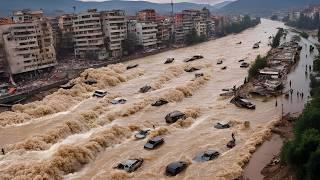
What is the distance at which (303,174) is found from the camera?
15.3 m

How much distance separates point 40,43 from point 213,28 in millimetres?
62325

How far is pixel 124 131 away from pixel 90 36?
3730 cm

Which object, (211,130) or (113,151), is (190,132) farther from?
(113,151)

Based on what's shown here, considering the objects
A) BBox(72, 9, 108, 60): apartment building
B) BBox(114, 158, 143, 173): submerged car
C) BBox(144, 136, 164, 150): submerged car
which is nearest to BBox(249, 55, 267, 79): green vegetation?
BBox(144, 136, 164, 150): submerged car

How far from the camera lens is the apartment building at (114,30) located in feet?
199

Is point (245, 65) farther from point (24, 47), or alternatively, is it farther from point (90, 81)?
point (24, 47)

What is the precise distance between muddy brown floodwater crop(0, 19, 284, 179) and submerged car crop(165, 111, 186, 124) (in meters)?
0.42

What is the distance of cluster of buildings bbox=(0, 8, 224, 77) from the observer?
44.8m

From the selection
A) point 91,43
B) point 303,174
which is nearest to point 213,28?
point 91,43

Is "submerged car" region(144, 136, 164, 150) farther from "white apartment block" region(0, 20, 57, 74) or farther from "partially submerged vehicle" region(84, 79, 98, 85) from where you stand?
"white apartment block" region(0, 20, 57, 74)

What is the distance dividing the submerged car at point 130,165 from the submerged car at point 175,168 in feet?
5.35

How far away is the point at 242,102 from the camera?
97.5 feet

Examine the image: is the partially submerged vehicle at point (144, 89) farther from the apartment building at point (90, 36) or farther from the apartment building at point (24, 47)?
the apartment building at point (90, 36)

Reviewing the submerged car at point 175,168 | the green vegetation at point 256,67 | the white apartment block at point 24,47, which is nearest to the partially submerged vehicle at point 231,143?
the submerged car at point 175,168
